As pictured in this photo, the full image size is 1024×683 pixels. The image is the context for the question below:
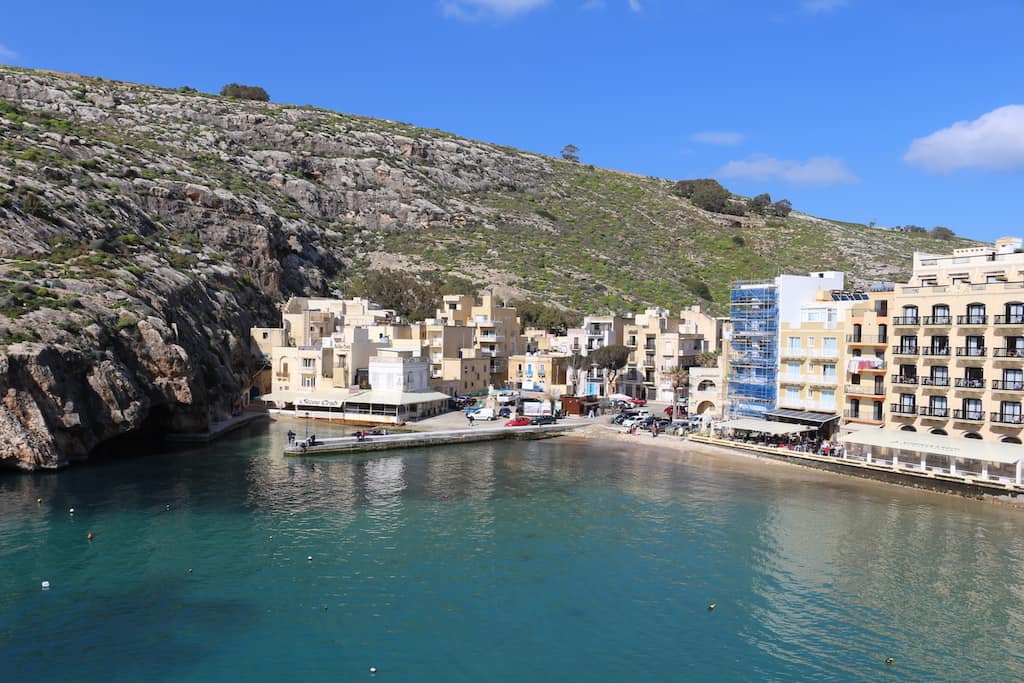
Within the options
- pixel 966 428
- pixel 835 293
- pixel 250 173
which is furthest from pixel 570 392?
pixel 250 173

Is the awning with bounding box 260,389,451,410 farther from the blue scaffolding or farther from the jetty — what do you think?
the blue scaffolding

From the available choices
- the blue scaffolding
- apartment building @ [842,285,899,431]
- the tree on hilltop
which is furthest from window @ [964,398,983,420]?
the tree on hilltop

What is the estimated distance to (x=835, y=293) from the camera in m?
58.3

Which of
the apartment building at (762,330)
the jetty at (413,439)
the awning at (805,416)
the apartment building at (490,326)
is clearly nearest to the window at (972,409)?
the awning at (805,416)

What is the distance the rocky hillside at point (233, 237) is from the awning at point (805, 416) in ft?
140

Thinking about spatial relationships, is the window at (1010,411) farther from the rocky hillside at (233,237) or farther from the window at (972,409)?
the rocky hillside at (233,237)

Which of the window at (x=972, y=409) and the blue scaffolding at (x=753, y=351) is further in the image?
the blue scaffolding at (x=753, y=351)

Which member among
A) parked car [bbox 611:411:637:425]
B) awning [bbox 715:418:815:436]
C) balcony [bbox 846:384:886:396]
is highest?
balcony [bbox 846:384:886:396]

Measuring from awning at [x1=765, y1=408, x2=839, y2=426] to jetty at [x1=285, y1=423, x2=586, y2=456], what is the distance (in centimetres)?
1660

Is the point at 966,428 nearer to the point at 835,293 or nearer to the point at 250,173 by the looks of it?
the point at 835,293

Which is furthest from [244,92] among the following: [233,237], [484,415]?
[484,415]

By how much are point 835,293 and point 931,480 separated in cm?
1848

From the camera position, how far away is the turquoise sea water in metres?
23.0

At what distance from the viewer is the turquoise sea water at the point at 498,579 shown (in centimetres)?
2305
